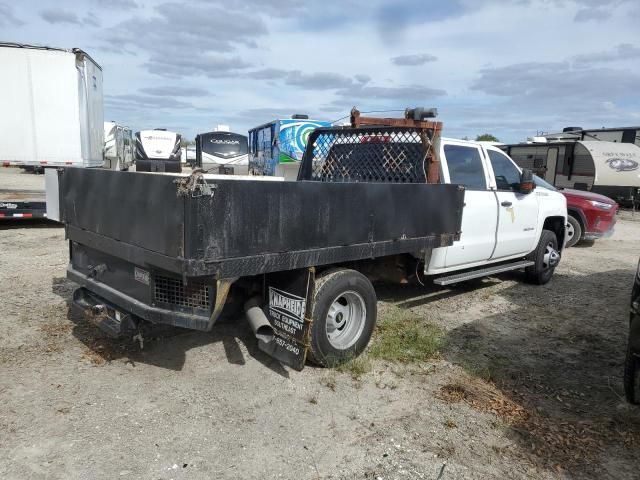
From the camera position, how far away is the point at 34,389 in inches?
145

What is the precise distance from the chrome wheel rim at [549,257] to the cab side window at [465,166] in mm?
2078

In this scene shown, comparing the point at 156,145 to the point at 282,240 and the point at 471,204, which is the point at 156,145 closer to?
the point at 471,204

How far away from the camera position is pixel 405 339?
488 cm

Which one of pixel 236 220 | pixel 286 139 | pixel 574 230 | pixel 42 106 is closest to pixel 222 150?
pixel 286 139

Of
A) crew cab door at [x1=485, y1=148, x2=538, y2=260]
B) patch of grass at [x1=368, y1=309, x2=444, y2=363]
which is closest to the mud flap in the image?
patch of grass at [x1=368, y1=309, x2=444, y2=363]

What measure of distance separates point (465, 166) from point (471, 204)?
0.52 metres

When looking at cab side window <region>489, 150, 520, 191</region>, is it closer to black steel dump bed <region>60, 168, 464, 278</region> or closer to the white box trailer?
black steel dump bed <region>60, 168, 464, 278</region>

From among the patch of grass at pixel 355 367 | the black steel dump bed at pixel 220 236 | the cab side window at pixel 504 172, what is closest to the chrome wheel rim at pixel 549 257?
the cab side window at pixel 504 172

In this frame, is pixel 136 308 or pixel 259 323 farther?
pixel 259 323

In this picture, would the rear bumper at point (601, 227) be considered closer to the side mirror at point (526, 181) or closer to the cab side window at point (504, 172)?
the cab side window at point (504, 172)

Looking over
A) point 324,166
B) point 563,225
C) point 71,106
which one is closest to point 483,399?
point 324,166

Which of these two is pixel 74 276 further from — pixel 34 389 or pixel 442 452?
pixel 442 452

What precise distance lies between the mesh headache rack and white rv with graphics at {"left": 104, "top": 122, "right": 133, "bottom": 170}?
20792mm

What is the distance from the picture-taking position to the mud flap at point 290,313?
3789mm
